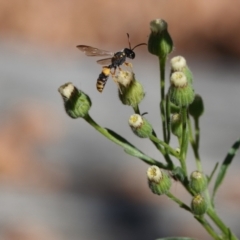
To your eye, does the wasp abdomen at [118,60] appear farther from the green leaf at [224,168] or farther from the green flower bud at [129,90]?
the green leaf at [224,168]

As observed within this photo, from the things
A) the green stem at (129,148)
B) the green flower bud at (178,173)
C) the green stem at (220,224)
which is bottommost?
the green stem at (220,224)

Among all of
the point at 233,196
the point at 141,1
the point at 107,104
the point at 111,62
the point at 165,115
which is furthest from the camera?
the point at 141,1

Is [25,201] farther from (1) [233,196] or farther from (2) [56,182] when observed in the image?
(1) [233,196]

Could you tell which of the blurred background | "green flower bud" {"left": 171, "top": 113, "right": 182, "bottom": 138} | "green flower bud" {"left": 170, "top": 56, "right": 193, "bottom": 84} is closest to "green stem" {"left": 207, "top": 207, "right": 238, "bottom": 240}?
"green flower bud" {"left": 171, "top": 113, "right": 182, "bottom": 138}

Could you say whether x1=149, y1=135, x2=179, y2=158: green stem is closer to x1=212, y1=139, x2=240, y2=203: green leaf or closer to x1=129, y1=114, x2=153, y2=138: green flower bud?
x1=129, y1=114, x2=153, y2=138: green flower bud

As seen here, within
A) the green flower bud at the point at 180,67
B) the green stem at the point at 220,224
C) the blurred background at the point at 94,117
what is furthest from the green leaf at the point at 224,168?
the blurred background at the point at 94,117

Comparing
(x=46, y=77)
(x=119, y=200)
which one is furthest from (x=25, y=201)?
(x=46, y=77)
